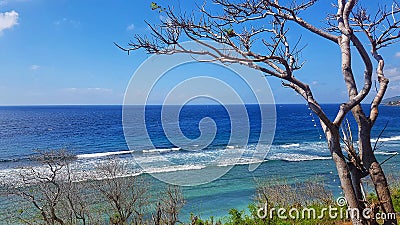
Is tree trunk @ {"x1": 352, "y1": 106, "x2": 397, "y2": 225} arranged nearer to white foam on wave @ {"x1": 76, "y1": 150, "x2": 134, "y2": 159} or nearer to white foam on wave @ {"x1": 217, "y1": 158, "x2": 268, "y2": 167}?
white foam on wave @ {"x1": 217, "y1": 158, "x2": 268, "y2": 167}

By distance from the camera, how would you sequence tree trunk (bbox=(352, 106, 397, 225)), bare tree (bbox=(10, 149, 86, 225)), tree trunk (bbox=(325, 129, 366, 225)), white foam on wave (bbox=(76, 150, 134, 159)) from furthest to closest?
1. white foam on wave (bbox=(76, 150, 134, 159))
2. bare tree (bbox=(10, 149, 86, 225))
3. tree trunk (bbox=(352, 106, 397, 225))
4. tree trunk (bbox=(325, 129, 366, 225))

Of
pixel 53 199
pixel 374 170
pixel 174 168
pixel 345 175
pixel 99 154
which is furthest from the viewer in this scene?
pixel 99 154

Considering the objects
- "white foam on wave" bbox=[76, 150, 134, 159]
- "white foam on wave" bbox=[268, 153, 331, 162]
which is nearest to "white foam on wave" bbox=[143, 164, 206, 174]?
"white foam on wave" bbox=[268, 153, 331, 162]

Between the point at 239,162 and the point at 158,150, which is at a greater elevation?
the point at 239,162

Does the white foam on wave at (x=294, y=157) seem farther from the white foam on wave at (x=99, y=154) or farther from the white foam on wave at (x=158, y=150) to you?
the white foam on wave at (x=99, y=154)

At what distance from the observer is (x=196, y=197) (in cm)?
1623

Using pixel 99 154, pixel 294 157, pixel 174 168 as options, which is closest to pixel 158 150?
pixel 99 154

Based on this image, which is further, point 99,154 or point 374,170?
point 99,154

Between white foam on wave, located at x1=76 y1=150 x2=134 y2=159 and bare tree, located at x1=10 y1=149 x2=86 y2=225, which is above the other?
bare tree, located at x1=10 y1=149 x2=86 y2=225

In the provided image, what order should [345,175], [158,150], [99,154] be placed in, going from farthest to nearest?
1. [158,150]
2. [99,154]
3. [345,175]

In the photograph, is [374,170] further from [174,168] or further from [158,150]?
[158,150]

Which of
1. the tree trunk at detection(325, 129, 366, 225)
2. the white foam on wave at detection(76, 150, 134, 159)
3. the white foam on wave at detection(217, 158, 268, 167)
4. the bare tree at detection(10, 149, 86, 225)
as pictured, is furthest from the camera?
the white foam on wave at detection(76, 150, 134, 159)

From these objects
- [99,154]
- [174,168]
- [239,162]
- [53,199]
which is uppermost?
[53,199]

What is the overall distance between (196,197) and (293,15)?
1307cm
